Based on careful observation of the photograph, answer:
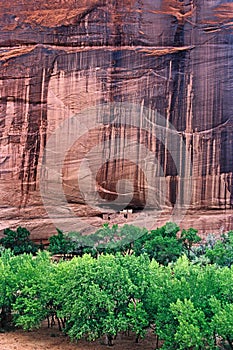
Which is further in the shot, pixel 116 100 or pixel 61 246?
pixel 116 100

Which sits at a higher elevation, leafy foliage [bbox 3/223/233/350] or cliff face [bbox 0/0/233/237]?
cliff face [bbox 0/0/233/237]

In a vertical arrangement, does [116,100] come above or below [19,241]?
above

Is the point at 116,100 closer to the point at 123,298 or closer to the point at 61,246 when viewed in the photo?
the point at 61,246

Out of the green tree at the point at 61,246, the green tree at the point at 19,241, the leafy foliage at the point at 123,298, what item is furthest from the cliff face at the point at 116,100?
the leafy foliage at the point at 123,298

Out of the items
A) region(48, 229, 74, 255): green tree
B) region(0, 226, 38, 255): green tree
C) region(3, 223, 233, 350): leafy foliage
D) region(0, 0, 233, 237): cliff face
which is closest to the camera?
region(3, 223, 233, 350): leafy foliage

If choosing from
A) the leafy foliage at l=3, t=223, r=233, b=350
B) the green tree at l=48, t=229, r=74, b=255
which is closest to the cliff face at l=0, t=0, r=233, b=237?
the green tree at l=48, t=229, r=74, b=255

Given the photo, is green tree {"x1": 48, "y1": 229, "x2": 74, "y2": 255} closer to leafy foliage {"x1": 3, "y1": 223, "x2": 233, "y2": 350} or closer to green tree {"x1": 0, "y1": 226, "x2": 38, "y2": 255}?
green tree {"x1": 0, "y1": 226, "x2": 38, "y2": 255}

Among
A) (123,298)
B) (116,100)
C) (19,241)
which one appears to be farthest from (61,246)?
(123,298)

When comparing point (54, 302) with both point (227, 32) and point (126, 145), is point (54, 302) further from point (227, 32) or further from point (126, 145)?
Answer: point (227, 32)
